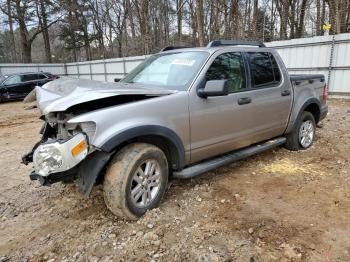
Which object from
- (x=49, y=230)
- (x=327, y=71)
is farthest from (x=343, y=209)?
(x=327, y=71)

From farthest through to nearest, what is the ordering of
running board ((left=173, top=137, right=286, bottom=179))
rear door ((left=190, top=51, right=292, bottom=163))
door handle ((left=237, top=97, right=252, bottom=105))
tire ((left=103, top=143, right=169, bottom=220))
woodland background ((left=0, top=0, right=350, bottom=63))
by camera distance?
woodland background ((left=0, top=0, right=350, bottom=63)), door handle ((left=237, top=97, right=252, bottom=105)), rear door ((left=190, top=51, right=292, bottom=163)), running board ((left=173, top=137, right=286, bottom=179)), tire ((left=103, top=143, right=169, bottom=220))

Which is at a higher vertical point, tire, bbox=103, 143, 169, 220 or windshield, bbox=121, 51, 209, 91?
windshield, bbox=121, 51, 209, 91

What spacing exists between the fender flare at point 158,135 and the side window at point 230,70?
0.89m

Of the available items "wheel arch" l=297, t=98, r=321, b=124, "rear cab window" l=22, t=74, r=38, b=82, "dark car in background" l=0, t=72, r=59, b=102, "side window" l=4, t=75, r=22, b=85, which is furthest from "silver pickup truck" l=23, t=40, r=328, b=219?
"rear cab window" l=22, t=74, r=38, b=82

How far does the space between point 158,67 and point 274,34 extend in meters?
17.8

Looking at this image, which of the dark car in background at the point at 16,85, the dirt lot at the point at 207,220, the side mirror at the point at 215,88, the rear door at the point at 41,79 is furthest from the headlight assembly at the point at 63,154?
the rear door at the point at 41,79

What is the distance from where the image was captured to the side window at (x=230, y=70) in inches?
156

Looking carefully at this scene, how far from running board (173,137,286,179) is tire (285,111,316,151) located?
33 centimetres

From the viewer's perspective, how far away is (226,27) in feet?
59.0

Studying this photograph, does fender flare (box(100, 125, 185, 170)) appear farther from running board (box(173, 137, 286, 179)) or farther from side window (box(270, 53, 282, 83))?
side window (box(270, 53, 282, 83))

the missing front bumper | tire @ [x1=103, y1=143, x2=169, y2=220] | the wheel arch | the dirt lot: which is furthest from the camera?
the wheel arch

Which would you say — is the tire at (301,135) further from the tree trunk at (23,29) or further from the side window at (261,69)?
the tree trunk at (23,29)

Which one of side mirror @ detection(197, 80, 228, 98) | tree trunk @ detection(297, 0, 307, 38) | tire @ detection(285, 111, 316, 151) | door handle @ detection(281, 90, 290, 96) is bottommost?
tire @ detection(285, 111, 316, 151)

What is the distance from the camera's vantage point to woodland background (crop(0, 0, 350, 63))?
53.7ft
